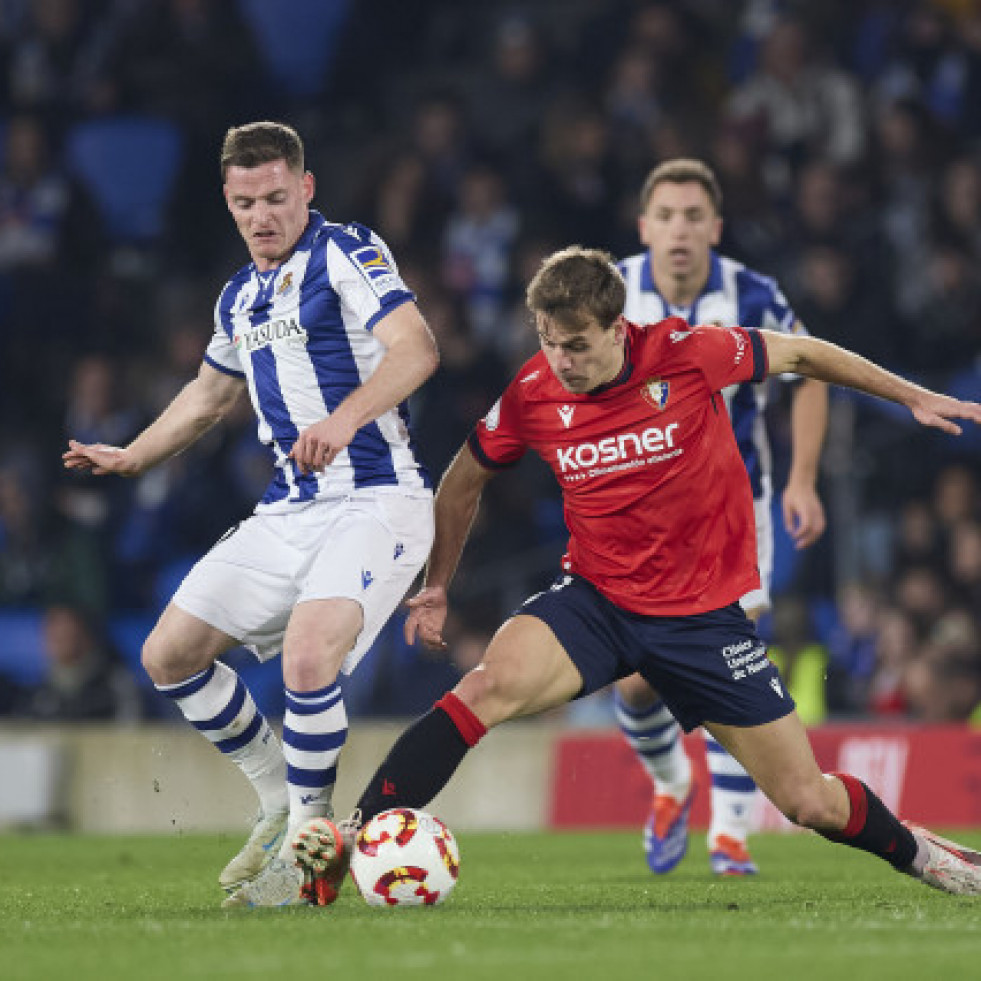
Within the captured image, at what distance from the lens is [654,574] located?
6492mm

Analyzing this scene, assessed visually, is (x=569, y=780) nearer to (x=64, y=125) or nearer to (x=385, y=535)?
(x=385, y=535)

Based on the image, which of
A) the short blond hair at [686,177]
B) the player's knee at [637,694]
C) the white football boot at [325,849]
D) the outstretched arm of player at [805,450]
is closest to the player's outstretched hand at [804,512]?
the outstretched arm of player at [805,450]

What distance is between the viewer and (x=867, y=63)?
590 inches

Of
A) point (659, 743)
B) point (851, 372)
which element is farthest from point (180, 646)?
point (659, 743)

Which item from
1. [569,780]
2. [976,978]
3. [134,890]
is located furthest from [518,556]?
[976,978]

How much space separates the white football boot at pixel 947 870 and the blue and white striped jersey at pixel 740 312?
6.29ft

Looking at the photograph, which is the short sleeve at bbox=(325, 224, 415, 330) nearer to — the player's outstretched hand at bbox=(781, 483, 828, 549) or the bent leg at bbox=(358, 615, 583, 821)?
the bent leg at bbox=(358, 615, 583, 821)

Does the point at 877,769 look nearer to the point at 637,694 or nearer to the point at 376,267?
the point at 637,694

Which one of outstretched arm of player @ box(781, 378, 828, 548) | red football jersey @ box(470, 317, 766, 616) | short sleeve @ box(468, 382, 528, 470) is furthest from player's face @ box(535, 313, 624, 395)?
outstretched arm of player @ box(781, 378, 828, 548)

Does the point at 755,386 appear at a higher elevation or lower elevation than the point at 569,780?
higher

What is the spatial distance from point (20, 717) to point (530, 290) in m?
7.94

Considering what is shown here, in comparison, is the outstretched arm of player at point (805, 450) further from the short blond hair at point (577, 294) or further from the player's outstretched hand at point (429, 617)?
the short blond hair at point (577, 294)

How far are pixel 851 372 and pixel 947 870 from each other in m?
1.57

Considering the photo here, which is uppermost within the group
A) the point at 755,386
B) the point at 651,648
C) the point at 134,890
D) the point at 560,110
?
the point at 560,110
